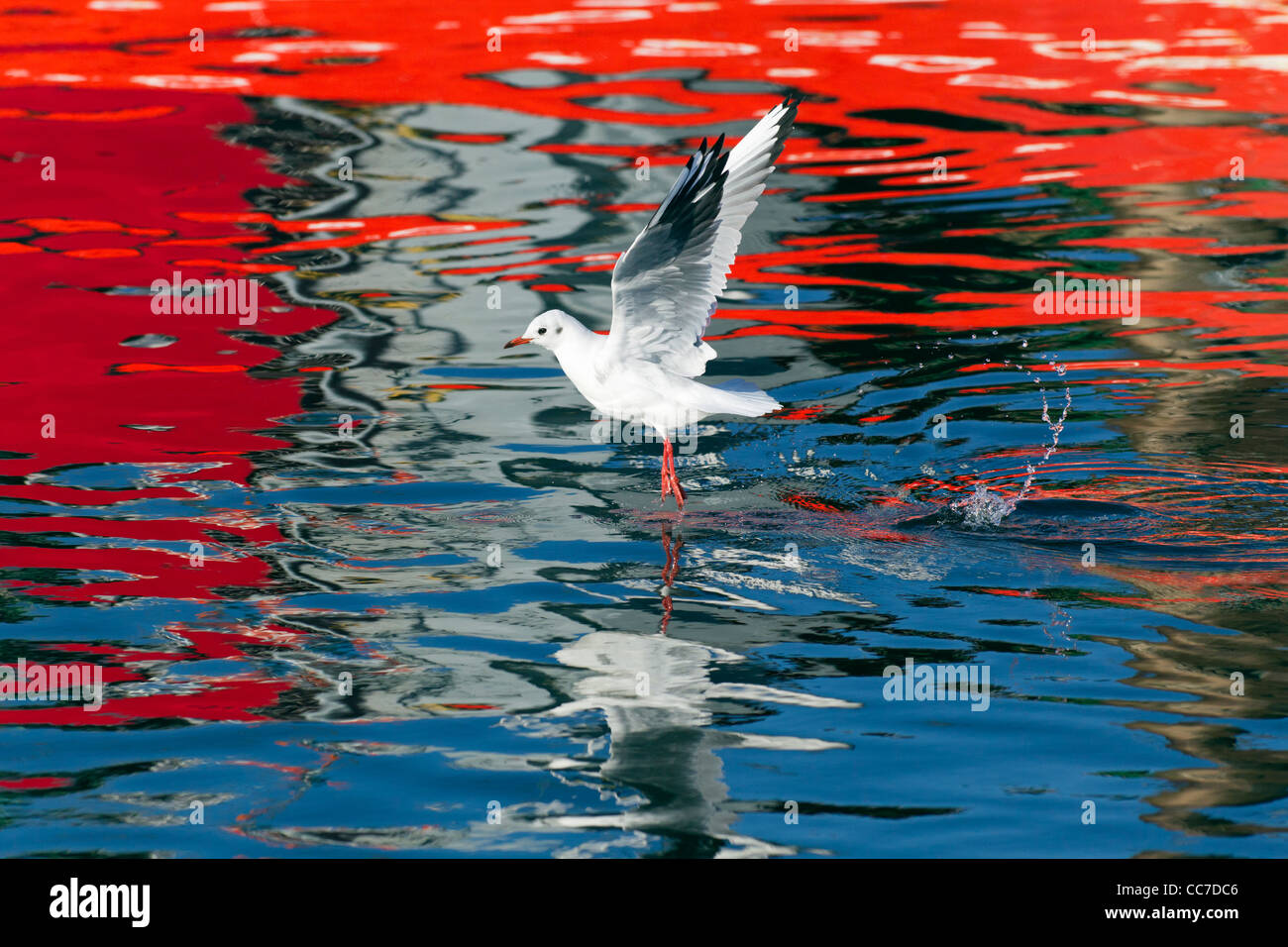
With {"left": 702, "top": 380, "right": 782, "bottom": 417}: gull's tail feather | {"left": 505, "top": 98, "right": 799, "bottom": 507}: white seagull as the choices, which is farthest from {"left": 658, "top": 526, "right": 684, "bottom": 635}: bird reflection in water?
{"left": 702, "top": 380, "right": 782, "bottom": 417}: gull's tail feather

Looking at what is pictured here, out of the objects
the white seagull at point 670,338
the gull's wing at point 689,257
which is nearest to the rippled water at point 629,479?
the white seagull at point 670,338

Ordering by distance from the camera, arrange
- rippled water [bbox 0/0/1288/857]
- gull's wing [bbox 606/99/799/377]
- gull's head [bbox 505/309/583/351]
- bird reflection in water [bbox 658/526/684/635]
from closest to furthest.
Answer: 1. rippled water [bbox 0/0/1288/857]
2. bird reflection in water [bbox 658/526/684/635]
3. gull's wing [bbox 606/99/799/377]
4. gull's head [bbox 505/309/583/351]

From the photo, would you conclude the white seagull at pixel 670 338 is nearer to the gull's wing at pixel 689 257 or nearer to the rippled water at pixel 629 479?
the gull's wing at pixel 689 257

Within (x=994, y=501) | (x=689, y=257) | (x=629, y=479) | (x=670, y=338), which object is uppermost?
(x=689, y=257)

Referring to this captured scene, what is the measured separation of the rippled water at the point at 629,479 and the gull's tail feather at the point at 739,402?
65cm

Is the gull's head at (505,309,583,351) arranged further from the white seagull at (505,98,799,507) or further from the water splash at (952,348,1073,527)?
the water splash at (952,348,1073,527)

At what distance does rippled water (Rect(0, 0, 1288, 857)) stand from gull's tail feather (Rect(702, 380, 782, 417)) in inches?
25.5

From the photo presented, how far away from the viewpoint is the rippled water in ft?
18.7

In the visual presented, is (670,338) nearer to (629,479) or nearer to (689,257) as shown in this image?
(689,257)

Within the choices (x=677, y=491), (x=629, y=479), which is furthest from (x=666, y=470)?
(x=629, y=479)

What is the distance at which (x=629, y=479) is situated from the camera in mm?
9297

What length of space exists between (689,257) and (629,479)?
181 centimetres

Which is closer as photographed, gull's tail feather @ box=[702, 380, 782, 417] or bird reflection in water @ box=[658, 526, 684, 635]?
bird reflection in water @ box=[658, 526, 684, 635]

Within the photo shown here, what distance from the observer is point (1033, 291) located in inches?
496
